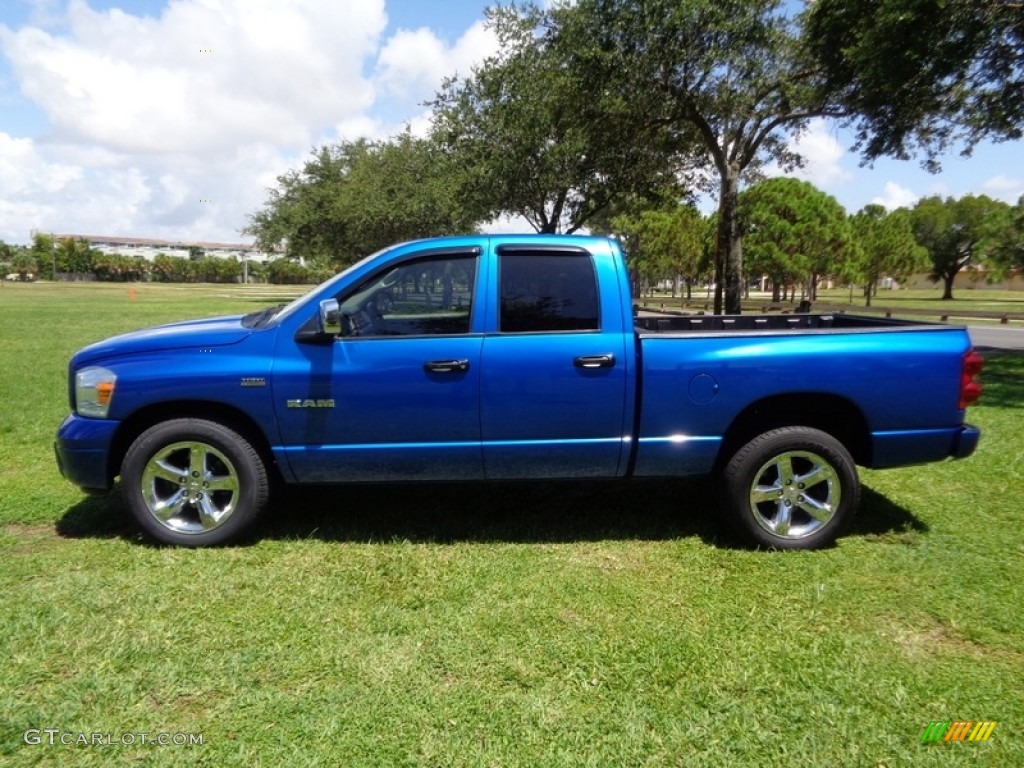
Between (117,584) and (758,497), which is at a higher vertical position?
(758,497)

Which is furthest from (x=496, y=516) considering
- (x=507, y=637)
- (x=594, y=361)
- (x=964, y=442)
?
(x=964, y=442)

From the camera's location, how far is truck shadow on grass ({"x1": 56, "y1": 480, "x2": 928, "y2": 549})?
4.38 m

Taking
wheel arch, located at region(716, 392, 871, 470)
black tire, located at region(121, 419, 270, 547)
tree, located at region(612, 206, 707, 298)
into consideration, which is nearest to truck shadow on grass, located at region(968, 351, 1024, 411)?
wheel arch, located at region(716, 392, 871, 470)

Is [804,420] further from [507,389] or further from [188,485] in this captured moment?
[188,485]

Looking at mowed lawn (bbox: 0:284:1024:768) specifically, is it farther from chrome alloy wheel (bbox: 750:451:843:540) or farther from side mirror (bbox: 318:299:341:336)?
side mirror (bbox: 318:299:341:336)

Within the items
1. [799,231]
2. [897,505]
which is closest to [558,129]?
[897,505]

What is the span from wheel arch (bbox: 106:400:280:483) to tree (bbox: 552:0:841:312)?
1125cm

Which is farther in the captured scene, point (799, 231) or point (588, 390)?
point (799, 231)

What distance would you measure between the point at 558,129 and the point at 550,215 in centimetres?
679

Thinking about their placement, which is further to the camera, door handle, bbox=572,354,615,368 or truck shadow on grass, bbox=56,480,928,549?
truck shadow on grass, bbox=56,480,928,549

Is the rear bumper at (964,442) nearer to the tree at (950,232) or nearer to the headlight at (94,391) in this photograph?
the headlight at (94,391)

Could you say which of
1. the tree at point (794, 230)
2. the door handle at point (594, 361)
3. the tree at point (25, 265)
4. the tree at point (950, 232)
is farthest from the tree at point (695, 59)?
the tree at point (25, 265)

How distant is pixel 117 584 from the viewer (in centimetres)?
364

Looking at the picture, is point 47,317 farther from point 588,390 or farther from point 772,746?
point 772,746
